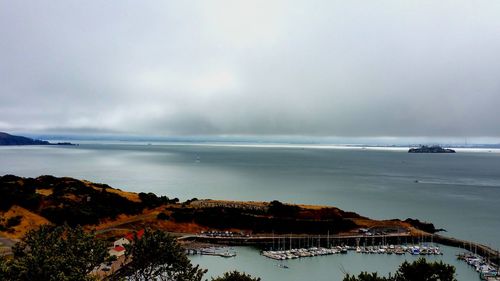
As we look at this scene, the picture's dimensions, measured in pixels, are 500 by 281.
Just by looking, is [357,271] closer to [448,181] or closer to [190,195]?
[190,195]

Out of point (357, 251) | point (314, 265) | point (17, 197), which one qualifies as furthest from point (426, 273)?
point (17, 197)

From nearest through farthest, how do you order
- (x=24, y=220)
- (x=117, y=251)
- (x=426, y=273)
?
(x=426, y=273)
(x=117, y=251)
(x=24, y=220)

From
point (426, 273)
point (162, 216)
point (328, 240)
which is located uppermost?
point (426, 273)

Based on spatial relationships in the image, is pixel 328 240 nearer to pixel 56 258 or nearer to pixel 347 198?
pixel 347 198

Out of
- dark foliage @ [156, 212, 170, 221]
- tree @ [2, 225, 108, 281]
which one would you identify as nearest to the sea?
dark foliage @ [156, 212, 170, 221]

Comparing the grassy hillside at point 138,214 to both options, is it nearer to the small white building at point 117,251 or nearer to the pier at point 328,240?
the pier at point 328,240

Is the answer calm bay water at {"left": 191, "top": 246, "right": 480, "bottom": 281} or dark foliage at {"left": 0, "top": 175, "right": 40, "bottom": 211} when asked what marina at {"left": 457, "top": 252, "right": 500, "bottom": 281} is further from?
dark foliage at {"left": 0, "top": 175, "right": 40, "bottom": 211}

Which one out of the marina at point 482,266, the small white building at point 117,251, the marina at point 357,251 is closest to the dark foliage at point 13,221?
the small white building at point 117,251

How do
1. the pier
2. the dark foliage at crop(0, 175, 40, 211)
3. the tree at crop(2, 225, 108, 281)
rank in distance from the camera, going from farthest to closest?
the pier, the dark foliage at crop(0, 175, 40, 211), the tree at crop(2, 225, 108, 281)

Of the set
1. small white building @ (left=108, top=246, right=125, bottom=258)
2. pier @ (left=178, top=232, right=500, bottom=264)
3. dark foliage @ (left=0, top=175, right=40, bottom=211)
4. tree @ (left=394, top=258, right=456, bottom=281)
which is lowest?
pier @ (left=178, top=232, right=500, bottom=264)
